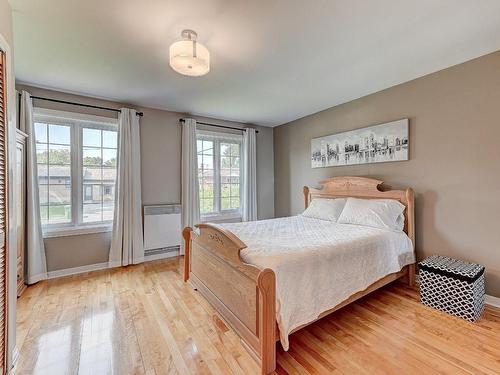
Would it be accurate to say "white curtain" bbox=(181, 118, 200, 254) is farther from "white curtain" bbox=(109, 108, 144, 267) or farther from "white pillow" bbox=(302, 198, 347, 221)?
"white pillow" bbox=(302, 198, 347, 221)

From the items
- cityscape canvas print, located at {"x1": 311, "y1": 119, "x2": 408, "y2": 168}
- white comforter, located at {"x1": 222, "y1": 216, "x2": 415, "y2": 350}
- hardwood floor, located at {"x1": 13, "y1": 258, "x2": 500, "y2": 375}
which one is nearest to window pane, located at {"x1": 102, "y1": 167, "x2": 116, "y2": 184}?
hardwood floor, located at {"x1": 13, "y1": 258, "x2": 500, "y2": 375}

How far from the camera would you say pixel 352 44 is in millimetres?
2066

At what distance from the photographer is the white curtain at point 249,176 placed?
462cm

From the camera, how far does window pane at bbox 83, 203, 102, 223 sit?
3.34 metres

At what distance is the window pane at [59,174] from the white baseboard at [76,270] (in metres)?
1.17

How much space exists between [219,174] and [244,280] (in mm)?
2910

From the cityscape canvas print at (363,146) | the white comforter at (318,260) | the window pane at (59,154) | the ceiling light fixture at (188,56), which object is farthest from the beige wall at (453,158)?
the window pane at (59,154)

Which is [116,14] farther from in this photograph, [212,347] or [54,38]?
[212,347]

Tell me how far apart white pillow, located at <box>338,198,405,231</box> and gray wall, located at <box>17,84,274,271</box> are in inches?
105

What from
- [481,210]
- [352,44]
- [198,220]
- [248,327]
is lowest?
[248,327]

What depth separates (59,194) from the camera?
3.16 m

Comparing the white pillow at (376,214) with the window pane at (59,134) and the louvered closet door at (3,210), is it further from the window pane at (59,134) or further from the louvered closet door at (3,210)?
the window pane at (59,134)

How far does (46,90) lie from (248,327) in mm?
3662

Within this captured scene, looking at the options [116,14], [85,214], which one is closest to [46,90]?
[85,214]
